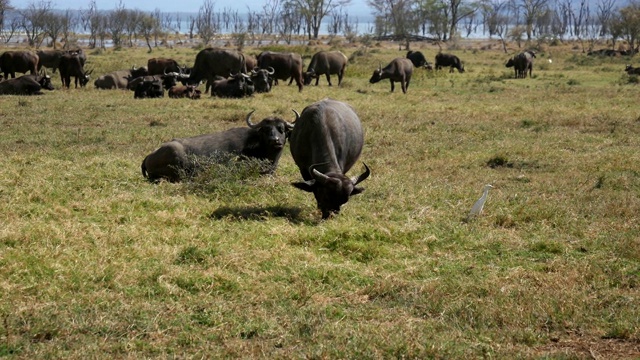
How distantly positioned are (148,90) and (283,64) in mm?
5681

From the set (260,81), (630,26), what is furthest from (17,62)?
(630,26)

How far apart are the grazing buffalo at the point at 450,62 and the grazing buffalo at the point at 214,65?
12404mm

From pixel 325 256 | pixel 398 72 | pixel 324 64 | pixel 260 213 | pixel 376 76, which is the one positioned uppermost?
pixel 324 64

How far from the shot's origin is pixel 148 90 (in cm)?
1916

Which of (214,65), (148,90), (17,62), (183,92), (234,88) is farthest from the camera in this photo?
(17,62)

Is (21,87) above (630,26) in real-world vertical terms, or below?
below

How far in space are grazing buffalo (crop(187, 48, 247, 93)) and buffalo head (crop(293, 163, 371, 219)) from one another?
1549cm

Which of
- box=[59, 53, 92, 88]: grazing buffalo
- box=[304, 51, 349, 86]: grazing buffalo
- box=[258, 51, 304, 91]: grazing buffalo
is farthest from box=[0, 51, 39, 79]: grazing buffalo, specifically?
box=[304, 51, 349, 86]: grazing buffalo

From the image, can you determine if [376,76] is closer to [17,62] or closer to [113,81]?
[113,81]

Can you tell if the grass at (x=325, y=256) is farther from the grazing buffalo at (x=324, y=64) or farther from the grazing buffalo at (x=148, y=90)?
the grazing buffalo at (x=324, y=64)

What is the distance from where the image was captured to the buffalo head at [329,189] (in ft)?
24.6

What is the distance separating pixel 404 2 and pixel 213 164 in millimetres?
72706

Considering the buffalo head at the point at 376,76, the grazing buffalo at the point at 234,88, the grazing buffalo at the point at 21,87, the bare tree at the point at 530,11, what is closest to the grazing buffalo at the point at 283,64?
the buffalo head at the point at 376,76

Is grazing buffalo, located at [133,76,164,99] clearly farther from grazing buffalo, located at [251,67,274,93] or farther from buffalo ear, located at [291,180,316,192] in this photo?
buffalo ear, located at [291,180,316,192]
